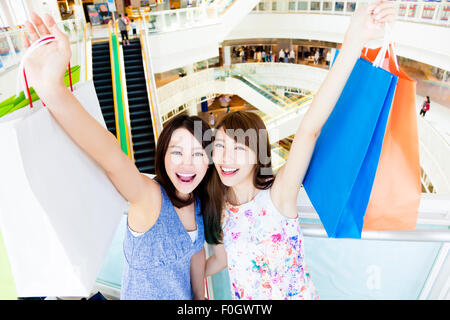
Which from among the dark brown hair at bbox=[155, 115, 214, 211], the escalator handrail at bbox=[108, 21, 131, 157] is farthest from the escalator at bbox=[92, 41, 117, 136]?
the dark brown hair at bbox=[155, 115, 214, 211]

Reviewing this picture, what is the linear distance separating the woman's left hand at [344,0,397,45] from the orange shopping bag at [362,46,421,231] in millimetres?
75

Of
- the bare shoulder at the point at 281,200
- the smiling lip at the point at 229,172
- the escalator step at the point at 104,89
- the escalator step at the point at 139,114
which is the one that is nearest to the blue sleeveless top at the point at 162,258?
the smiling lip at the point at 229,172

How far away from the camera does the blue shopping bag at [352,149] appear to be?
82 centimetres

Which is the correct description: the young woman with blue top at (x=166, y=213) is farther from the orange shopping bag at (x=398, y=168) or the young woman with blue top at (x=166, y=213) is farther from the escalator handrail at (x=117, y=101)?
the escalator handrail at (x=117, y=101)

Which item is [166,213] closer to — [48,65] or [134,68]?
[48,65]

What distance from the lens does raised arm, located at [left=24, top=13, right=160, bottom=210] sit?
70 cm

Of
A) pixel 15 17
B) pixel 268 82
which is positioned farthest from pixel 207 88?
pixel 15 17

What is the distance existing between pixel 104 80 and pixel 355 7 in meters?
10.8

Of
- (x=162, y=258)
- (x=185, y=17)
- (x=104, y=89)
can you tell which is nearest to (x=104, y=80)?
(x=104, y=89)

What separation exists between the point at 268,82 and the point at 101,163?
15084mm

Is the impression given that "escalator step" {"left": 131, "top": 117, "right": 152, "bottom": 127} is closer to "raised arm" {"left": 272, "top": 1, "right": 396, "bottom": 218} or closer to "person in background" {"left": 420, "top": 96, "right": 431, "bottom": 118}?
"raised arm" {"left": 272, "top": 1, "right": 396, "bottom": 218}

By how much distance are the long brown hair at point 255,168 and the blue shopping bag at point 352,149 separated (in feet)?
0.79

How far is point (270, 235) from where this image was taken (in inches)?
49.8

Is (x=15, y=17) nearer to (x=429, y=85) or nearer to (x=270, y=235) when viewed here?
(x=270, y=235)
